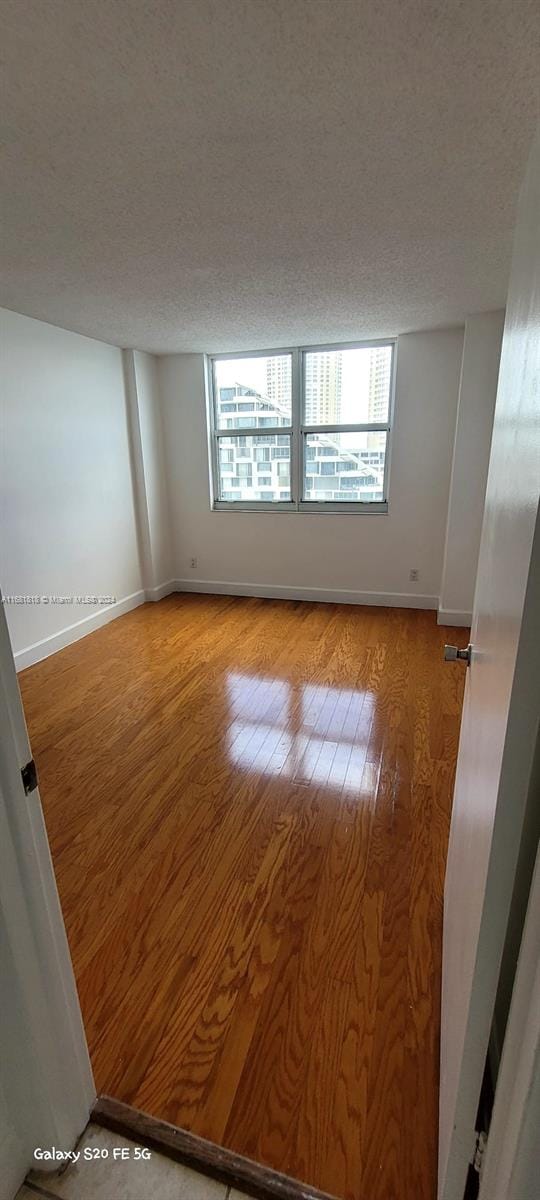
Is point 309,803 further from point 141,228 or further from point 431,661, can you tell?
point 141,228

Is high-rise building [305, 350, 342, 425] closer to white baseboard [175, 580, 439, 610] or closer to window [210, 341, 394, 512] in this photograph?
window [210, 341, 394, 512]

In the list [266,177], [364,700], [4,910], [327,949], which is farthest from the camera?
[364,700]

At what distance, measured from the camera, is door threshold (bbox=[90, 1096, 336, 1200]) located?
0.91 meters

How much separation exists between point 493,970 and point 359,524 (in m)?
3.95

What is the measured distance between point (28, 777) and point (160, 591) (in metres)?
4.13

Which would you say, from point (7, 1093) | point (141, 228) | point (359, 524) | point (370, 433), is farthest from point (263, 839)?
point (370, 433)

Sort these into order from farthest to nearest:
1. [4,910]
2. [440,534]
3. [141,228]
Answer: [440,534], [141,228], [4,910]

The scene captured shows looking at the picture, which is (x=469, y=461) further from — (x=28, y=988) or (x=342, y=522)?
(x=28, y=988)

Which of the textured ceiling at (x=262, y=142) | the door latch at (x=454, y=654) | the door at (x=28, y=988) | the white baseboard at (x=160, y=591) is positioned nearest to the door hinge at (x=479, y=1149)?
the door at (x=28, y=988)

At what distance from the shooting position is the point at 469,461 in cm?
361

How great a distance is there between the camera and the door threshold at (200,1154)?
2.99ft

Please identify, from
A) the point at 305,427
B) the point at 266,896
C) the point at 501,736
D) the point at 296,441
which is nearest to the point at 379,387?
the point at 305,427

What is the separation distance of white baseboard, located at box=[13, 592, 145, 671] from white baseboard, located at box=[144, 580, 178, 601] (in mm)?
63

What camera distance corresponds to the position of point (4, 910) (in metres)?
0.78
